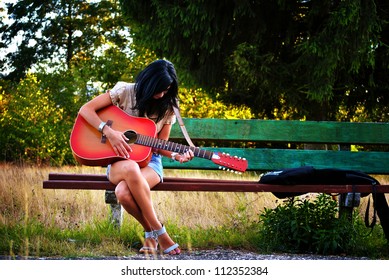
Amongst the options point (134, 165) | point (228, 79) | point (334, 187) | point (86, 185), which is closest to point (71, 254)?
point (86, 185)

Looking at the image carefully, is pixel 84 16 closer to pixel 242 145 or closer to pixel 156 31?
pixel 156 31

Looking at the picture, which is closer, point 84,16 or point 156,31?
point 84,16

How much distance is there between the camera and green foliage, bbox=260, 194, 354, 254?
3.94 m

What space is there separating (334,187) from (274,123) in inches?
41.2

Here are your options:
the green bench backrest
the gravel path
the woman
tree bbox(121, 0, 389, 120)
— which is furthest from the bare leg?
tree bbox(121, 0, 389, 120)

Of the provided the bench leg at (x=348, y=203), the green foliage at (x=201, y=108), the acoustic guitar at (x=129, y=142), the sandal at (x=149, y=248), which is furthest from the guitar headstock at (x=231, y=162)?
the green foliage at (x=201, y=108)

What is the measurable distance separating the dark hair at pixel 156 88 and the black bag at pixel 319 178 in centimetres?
77

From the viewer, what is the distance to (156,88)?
3.59 m

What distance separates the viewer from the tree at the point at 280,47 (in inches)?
299

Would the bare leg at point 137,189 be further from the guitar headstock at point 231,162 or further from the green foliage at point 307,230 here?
the green foliage at point 307,230

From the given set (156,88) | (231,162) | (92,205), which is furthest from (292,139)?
(92,205)

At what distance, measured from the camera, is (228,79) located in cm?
911

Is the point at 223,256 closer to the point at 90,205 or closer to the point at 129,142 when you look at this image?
the point at 129,142

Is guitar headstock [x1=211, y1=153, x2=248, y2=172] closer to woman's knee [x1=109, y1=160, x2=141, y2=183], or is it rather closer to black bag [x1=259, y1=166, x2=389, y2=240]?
black bag [x1=259, y1=166, x2=389, y2=240]
